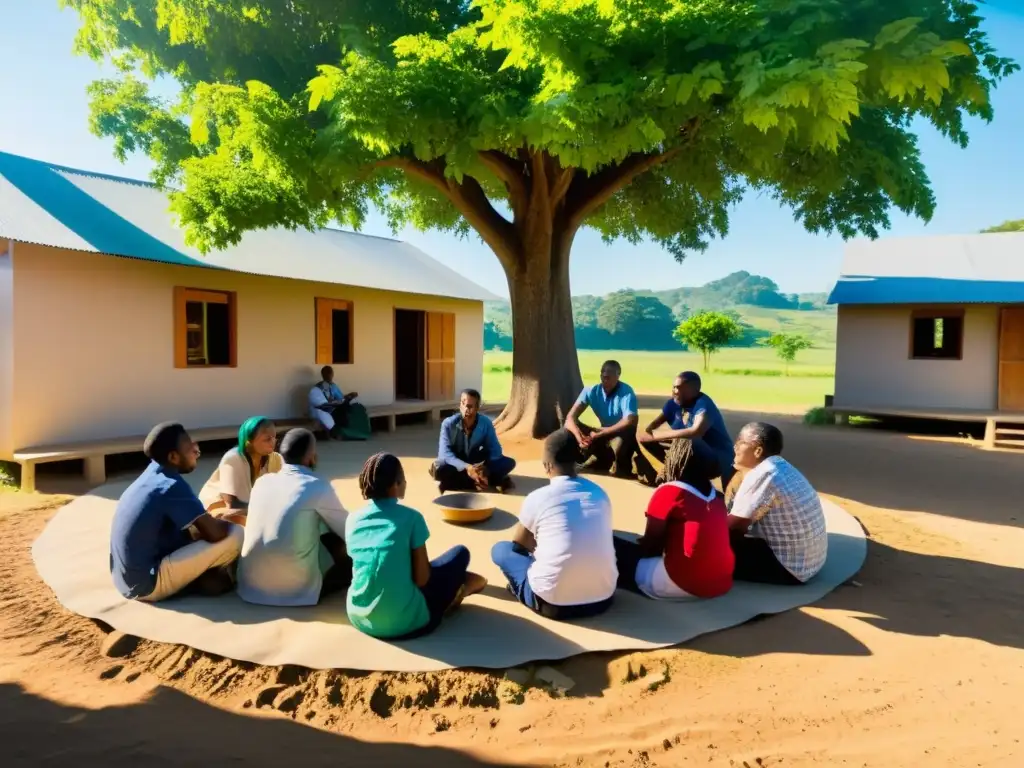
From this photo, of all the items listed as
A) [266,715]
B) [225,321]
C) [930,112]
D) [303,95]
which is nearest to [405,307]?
[225,321]

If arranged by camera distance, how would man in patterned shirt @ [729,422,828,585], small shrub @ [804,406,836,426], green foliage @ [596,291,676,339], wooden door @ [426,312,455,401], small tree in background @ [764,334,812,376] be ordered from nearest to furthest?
1. man in patterned shirt @ [729,422,828,585]
2. wooden door @ [426,312,455,401]
3. small shrub @ [804,406,836,426]
4. small tree in background @ [764,334,812,376]
5. green foliage @ [596,291,676,339]

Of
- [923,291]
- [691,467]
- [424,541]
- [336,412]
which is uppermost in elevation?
[923,291]

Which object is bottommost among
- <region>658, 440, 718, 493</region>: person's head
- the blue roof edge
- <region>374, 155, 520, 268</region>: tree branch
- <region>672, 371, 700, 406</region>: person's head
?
<region>658, 440, 718, 493</region>: person's head

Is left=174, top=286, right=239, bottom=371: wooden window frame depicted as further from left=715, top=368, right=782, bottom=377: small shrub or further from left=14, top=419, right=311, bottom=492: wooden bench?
left=715, top=368, right=782, bottom=377: small shrub

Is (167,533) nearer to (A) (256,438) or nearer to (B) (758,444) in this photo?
(A) (256,438)

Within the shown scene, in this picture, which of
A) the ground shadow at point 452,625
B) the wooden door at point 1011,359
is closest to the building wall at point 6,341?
the ground shadow at point 452,625

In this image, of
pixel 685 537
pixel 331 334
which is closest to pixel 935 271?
pixel 331 334

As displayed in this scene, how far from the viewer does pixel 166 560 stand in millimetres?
3998

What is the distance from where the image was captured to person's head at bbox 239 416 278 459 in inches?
187

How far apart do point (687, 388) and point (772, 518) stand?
245 centimetres

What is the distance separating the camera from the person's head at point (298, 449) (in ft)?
13.1

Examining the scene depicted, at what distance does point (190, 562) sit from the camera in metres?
4.03

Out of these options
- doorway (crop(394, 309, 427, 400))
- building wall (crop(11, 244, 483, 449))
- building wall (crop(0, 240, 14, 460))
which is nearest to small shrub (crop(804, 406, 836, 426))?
doorway (crop(394, 309, 427, 400))

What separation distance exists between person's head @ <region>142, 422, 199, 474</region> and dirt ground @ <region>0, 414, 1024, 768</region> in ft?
3.27
